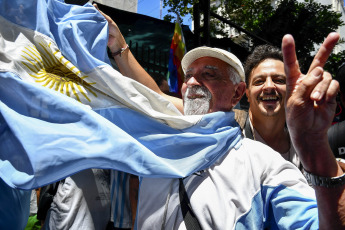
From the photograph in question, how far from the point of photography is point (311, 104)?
1322 mm

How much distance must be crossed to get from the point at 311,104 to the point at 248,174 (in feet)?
1.91

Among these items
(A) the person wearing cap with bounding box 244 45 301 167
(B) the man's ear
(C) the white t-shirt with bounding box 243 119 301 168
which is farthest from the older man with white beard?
(A) the person wearing cap with bounding box 244 45 301 167

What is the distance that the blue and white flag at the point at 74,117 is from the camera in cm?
166

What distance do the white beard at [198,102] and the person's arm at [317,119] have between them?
91cm

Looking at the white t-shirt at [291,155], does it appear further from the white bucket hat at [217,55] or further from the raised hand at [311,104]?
the raised hand at [311,104]

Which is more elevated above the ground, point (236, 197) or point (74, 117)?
point (74, 117)

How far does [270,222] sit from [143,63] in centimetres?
360

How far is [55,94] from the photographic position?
1804 mm

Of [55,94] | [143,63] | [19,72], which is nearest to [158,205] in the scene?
[55,94]

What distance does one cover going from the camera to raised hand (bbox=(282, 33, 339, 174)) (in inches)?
50.9

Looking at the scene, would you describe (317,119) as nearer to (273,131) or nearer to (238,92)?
(238,92)

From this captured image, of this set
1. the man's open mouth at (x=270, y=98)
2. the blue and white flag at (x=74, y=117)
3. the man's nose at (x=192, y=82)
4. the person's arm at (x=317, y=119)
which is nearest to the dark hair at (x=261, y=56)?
the man's open mouth at (x=270, y=98)

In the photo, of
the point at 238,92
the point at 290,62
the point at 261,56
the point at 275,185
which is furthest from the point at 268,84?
the point at 290,62

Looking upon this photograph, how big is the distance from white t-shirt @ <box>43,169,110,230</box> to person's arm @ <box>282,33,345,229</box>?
1.45 meters
